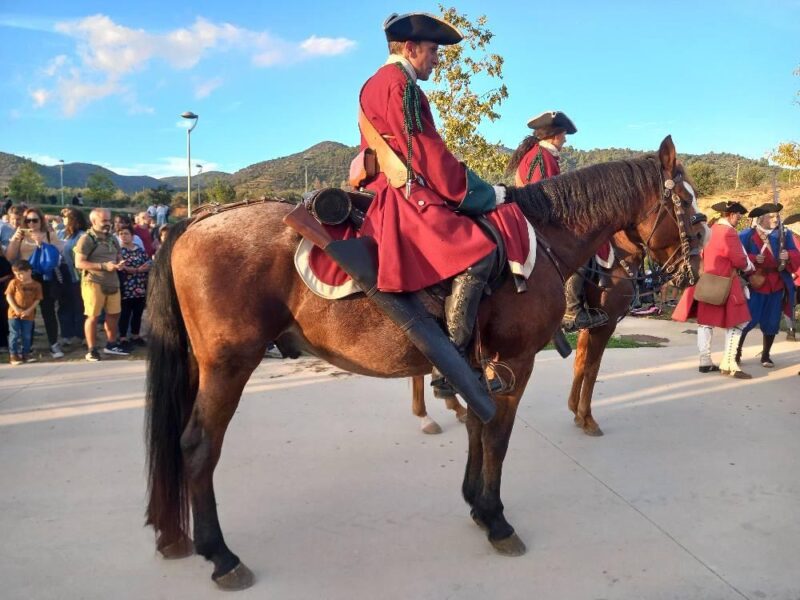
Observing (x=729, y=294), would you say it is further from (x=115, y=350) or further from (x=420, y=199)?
(x=115, y=350)

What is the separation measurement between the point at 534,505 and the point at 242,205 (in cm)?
253

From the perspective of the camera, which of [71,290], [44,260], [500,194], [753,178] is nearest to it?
[500,194]

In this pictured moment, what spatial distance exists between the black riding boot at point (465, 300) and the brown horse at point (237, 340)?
21 cm

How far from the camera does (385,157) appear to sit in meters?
2.71

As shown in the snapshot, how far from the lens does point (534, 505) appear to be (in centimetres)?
341

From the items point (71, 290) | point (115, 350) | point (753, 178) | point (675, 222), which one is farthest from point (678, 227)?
point (753, 178)

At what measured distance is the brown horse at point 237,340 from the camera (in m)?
2.64

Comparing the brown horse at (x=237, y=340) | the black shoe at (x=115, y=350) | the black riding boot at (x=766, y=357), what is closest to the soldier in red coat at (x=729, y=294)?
the black riding boot at (x=766, y=357)

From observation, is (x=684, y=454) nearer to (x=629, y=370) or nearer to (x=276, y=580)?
(x=629, y=370)

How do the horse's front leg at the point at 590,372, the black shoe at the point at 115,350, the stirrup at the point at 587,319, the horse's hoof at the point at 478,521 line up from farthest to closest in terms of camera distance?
the black shoe at the point at 115,350 < the horse's front leg at the point at 590,372 < the stirrup at the point at 587,319 < the horse's hoof at the point at 478,521

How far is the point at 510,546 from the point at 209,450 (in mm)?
1665

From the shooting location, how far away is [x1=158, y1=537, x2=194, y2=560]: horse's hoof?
2.82m

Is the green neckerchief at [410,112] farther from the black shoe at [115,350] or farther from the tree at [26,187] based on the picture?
the tree at [26,187]

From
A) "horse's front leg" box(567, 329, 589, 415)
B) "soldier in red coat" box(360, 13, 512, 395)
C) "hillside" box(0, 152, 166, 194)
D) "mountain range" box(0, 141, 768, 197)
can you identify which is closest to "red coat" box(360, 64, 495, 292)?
"soldier in red coat" box(360, 13, 512, 395)
